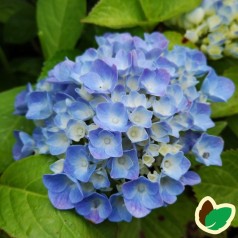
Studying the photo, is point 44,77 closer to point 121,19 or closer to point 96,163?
point 121,19

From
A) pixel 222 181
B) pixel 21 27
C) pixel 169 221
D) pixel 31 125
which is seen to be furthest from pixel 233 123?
pixel 21 27

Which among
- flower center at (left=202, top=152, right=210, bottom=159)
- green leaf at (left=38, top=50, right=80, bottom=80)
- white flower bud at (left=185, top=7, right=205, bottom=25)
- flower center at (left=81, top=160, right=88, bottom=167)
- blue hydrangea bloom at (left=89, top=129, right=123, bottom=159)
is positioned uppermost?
white flower bud at (left=185, top=7, right=205, bottom=25)

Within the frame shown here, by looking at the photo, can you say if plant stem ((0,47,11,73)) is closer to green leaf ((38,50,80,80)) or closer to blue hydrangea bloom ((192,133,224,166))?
green leaf ((38,50,80,80))

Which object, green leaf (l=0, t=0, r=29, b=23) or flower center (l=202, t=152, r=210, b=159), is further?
green leaf (l=0, t=0, r=29, b=23)

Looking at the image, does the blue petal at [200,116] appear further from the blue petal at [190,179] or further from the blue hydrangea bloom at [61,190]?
the blue hydrangea bloom at [61,190]

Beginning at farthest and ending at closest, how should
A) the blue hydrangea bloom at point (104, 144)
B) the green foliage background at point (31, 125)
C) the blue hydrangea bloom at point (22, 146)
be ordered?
the blue hydrangea bloom at point (22, 146) → the green foliage background at point (31, 125) → the blue hydrangea bloom at point (104, 144)

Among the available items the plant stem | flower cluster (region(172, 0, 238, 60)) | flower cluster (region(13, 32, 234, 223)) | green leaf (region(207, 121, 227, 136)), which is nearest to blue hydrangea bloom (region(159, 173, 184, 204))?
flower cluster (region(13, 32, 234, 223))

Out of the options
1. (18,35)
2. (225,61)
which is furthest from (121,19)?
(18,35)

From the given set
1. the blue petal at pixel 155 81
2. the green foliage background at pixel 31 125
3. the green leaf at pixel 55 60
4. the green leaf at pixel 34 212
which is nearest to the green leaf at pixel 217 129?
the green foliage background at pixel 31 125
